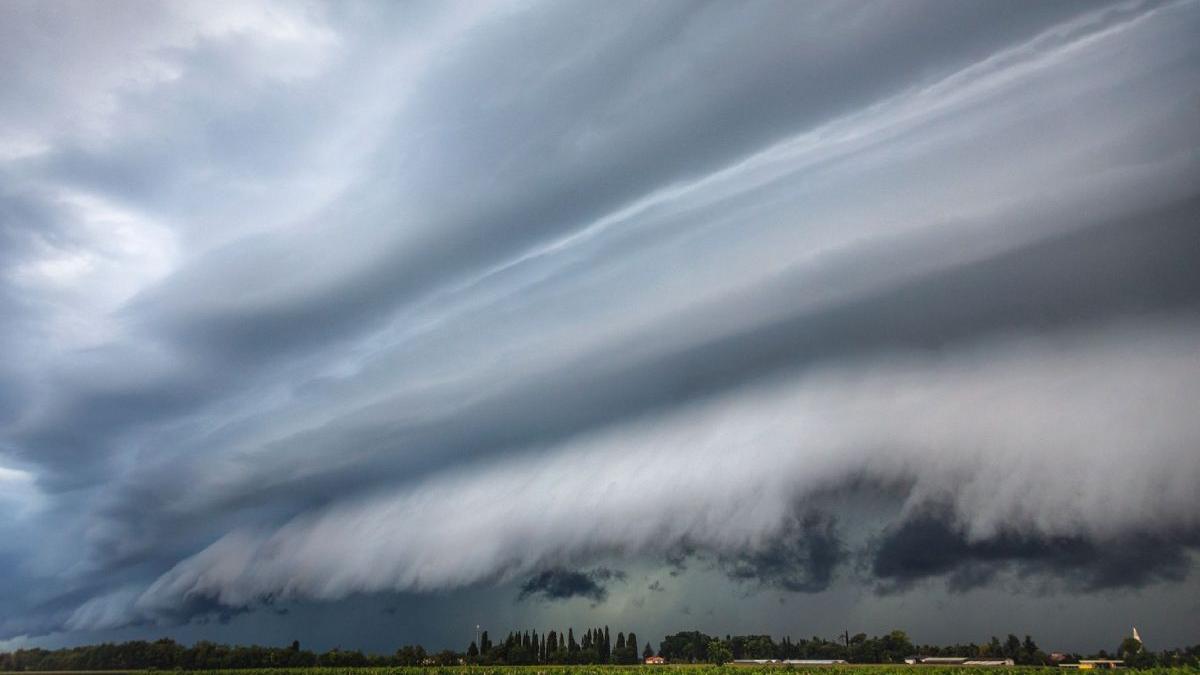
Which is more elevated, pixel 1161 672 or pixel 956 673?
pixel 1161 672

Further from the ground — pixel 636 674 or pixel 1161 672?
pixel 1161 672

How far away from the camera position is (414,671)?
186875 mm

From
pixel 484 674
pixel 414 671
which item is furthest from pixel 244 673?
pixel 484 674

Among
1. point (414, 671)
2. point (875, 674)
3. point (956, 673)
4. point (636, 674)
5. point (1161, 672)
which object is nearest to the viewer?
point (1161, 672)

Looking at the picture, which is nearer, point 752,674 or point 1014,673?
point 1014,673

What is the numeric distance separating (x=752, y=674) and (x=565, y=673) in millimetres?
40092

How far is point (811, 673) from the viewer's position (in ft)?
562

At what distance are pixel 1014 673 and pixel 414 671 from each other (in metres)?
128

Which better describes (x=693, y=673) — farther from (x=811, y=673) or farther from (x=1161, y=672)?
(x=1161, y=672)

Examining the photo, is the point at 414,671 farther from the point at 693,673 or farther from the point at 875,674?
the point at 875,674

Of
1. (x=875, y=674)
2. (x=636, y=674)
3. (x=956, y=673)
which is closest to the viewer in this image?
(x=875, y=674)

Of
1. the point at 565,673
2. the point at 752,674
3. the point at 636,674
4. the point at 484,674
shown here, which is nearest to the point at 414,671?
the point at 484,674

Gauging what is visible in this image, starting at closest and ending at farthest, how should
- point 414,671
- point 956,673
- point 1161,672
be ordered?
point 1161,672
point 956,673
point 414,671

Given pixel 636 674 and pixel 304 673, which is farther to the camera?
pixel 304 673
